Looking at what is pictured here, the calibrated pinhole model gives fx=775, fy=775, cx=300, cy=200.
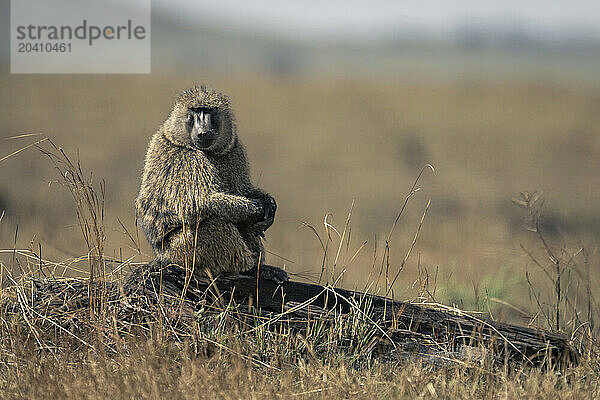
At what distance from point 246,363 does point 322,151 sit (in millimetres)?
17658

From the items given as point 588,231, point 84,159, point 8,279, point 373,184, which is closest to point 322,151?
point 373,184

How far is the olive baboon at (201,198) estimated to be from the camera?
174 inches

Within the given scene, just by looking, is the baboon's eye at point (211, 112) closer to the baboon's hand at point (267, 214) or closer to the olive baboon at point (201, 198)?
the olive baboon at point (201, 198)

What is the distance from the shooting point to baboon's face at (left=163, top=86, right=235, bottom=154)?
4.44 meters

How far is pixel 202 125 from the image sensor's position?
4.41m

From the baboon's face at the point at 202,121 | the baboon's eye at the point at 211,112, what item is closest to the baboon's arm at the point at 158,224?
the baboon's face at the point at 202,121

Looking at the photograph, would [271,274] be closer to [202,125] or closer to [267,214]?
[267,214]

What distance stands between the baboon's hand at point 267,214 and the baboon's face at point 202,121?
1.31 ft

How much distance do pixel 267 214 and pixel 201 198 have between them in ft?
1.40

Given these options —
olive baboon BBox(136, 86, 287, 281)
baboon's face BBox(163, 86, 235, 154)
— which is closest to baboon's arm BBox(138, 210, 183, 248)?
olive baboon BBox(136, 86, 287, 281)

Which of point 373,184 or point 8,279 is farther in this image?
point 373,184

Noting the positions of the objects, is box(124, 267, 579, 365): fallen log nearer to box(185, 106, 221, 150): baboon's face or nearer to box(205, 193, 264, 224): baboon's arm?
box(205, 193, 264, 224): baboon's arm

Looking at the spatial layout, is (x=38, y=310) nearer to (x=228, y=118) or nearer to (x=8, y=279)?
(x=8, y=279)

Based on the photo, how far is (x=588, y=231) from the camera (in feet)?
45.3
